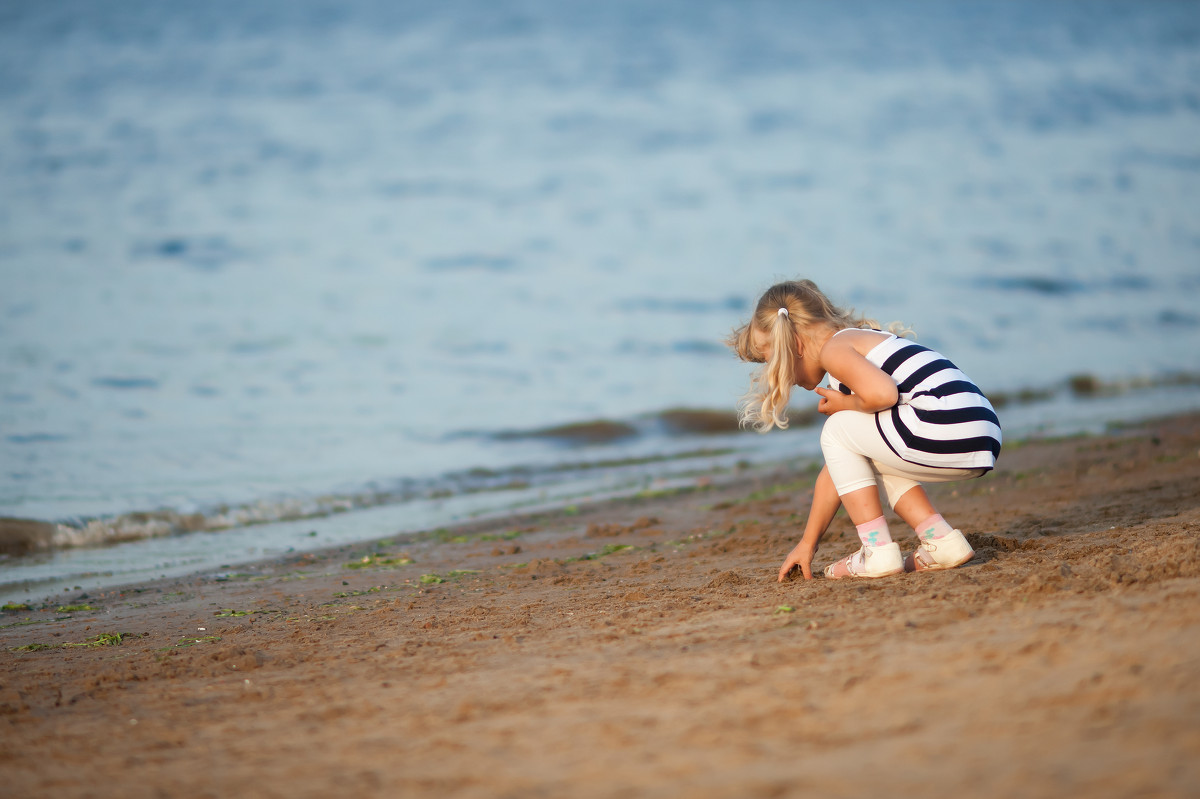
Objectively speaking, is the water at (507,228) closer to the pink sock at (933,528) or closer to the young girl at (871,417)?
the young girl at (871,417)

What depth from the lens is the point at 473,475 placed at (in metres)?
7.88

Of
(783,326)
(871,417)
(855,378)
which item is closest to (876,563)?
(871,417)

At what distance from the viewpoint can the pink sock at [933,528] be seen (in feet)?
11.3

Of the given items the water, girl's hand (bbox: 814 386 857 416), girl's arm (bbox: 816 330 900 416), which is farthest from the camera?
the water

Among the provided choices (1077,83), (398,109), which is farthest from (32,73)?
(1077,83)

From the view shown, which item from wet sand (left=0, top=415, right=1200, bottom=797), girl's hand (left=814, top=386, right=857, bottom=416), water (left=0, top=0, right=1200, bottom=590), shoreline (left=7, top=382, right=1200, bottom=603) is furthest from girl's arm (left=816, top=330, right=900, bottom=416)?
water (left=0, top=0, right=1200, bottom=590)

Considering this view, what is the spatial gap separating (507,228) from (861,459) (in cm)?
1592

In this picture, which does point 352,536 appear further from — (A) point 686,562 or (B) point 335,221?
(B) point 335,221

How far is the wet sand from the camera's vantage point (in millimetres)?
1796

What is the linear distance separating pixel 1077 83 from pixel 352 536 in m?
27.4

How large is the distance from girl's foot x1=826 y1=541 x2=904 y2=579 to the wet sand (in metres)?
0.07

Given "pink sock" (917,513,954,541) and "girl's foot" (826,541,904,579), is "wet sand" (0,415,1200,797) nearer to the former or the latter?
"girl's foot" (826,541,904,579)

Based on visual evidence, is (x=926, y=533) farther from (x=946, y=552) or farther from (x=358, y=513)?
(x=358, y=513)

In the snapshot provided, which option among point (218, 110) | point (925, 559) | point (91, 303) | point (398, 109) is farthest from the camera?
point (398, 109)
